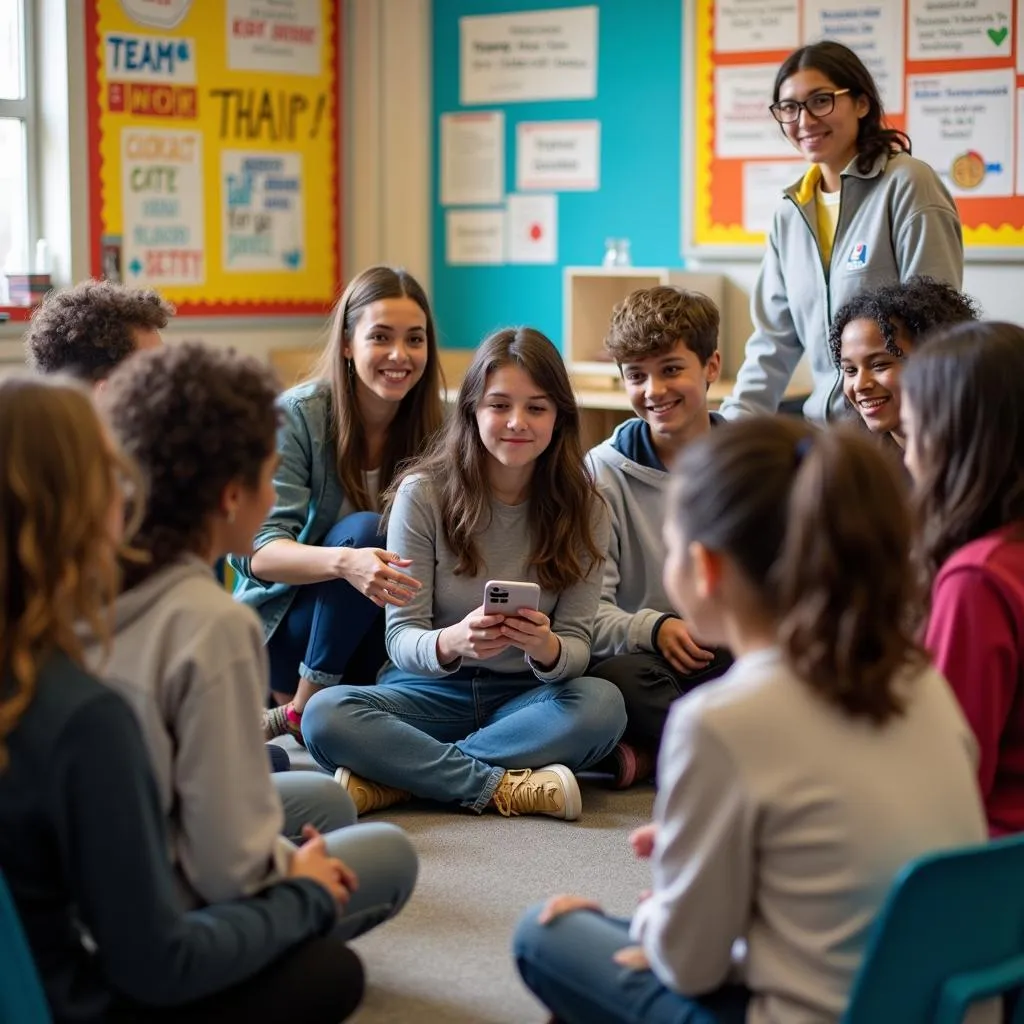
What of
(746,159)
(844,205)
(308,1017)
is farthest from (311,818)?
(746,159)

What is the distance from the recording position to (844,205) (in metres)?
3.14

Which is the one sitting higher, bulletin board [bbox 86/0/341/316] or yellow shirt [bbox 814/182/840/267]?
bulletin board [bbox 86/0/341/316]

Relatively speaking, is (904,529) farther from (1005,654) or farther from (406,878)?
(406,878)

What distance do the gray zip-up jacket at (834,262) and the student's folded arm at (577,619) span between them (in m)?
0.63

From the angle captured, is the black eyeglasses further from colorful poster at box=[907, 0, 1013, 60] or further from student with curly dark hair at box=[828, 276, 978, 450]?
colorful poster at box=[907, 0, 1013, 60]

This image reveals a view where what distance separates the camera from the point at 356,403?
2984mm

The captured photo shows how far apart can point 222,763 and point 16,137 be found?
3.37 metres

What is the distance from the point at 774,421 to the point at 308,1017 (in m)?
0.75

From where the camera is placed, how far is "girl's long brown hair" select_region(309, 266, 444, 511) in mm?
2957

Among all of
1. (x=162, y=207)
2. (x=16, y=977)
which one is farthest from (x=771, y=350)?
(x=16, y=977)

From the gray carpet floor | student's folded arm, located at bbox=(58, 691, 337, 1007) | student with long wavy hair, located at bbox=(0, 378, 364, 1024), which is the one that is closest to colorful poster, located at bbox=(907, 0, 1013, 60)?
the gray carpet floor

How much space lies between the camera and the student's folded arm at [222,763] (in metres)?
1.40

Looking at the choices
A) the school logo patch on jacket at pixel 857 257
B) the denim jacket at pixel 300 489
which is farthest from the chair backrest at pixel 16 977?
the school logo patch on jacket at pixel 857 257

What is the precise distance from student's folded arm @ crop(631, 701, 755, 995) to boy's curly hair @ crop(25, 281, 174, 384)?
56.8 inches
